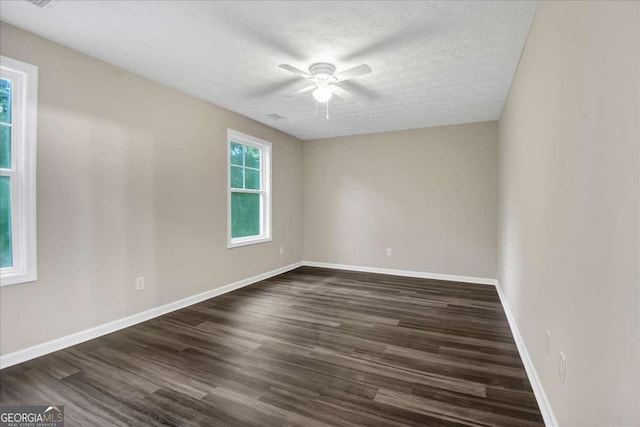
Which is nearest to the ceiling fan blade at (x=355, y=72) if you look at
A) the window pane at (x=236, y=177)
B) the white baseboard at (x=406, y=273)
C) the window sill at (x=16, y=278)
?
the window pane at (x=236, y=177)

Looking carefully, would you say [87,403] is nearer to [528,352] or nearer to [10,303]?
[10,303]

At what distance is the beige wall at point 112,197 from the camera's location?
7.64ft

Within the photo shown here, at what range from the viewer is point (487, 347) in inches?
97.6

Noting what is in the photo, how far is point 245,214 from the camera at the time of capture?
4652mm

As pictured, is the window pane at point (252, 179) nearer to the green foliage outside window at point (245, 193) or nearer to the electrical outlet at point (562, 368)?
the green foliage outside window at point (245, 193)

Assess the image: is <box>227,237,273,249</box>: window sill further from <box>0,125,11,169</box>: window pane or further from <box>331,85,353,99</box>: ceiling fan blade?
<box>331,85,353,99</box>: ceiling fan blade

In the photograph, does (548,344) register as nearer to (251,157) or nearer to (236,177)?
(236,177)

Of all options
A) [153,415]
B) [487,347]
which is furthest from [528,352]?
[153,415]

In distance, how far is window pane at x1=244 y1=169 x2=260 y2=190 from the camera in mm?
4625

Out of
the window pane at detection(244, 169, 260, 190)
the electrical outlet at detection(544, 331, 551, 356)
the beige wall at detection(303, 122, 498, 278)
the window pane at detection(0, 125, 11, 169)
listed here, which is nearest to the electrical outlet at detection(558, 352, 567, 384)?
the electrical outlet at detection(544, 331, 551, 356)

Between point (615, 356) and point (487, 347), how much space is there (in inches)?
69.9

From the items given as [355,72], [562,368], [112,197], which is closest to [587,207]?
[562,368]

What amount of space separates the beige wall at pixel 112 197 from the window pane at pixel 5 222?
0.18m

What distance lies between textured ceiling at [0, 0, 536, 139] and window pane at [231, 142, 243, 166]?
0.87 metres
